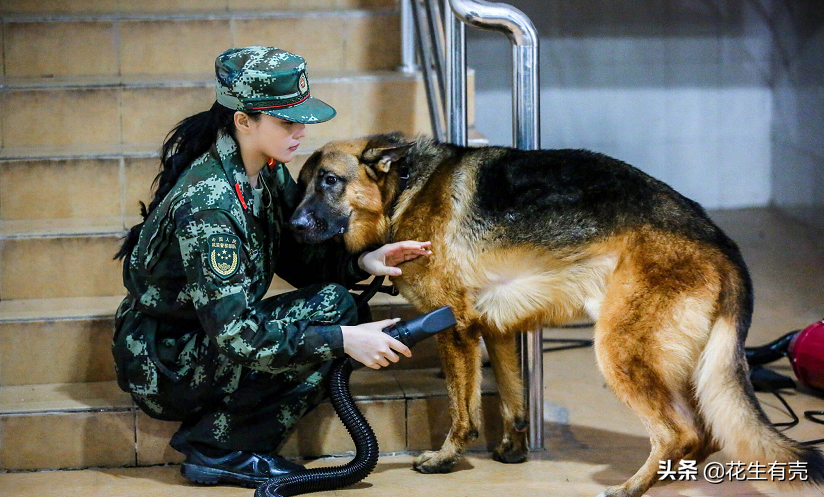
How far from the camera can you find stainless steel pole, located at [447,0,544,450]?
286 cm

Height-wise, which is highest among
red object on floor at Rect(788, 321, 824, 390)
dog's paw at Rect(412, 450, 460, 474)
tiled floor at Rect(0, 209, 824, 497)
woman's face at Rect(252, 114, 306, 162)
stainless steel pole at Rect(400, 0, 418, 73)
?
stainless steel pole at Rect(400, 0, 418, 73)

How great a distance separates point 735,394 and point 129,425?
1.87 meters

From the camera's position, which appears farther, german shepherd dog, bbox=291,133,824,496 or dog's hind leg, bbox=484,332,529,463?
dog's hind leg, bbox=484,332,529,463

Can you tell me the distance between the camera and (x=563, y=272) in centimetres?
271

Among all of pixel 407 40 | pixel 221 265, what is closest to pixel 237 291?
pixel 221 265

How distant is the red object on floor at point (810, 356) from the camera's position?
344 centimetres

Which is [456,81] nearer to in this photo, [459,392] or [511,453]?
[459,392]

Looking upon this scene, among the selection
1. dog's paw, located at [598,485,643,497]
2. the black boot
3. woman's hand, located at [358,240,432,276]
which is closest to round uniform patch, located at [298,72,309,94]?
woman's hand, located at [358,240,432,276]

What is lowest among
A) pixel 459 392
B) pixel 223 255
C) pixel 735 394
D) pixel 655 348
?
pixel 459 392

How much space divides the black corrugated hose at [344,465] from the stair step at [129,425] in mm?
283

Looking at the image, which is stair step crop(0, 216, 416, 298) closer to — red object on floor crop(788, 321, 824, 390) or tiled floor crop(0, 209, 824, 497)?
tiled floor crop(0, 209, 824, 497)

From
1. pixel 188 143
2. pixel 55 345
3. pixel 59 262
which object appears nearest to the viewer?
pixel 188 143

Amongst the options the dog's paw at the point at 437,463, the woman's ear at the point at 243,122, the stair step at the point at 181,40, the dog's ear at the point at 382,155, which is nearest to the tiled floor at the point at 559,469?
the dog's paw at the point at 437,463

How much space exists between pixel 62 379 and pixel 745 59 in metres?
4.74
